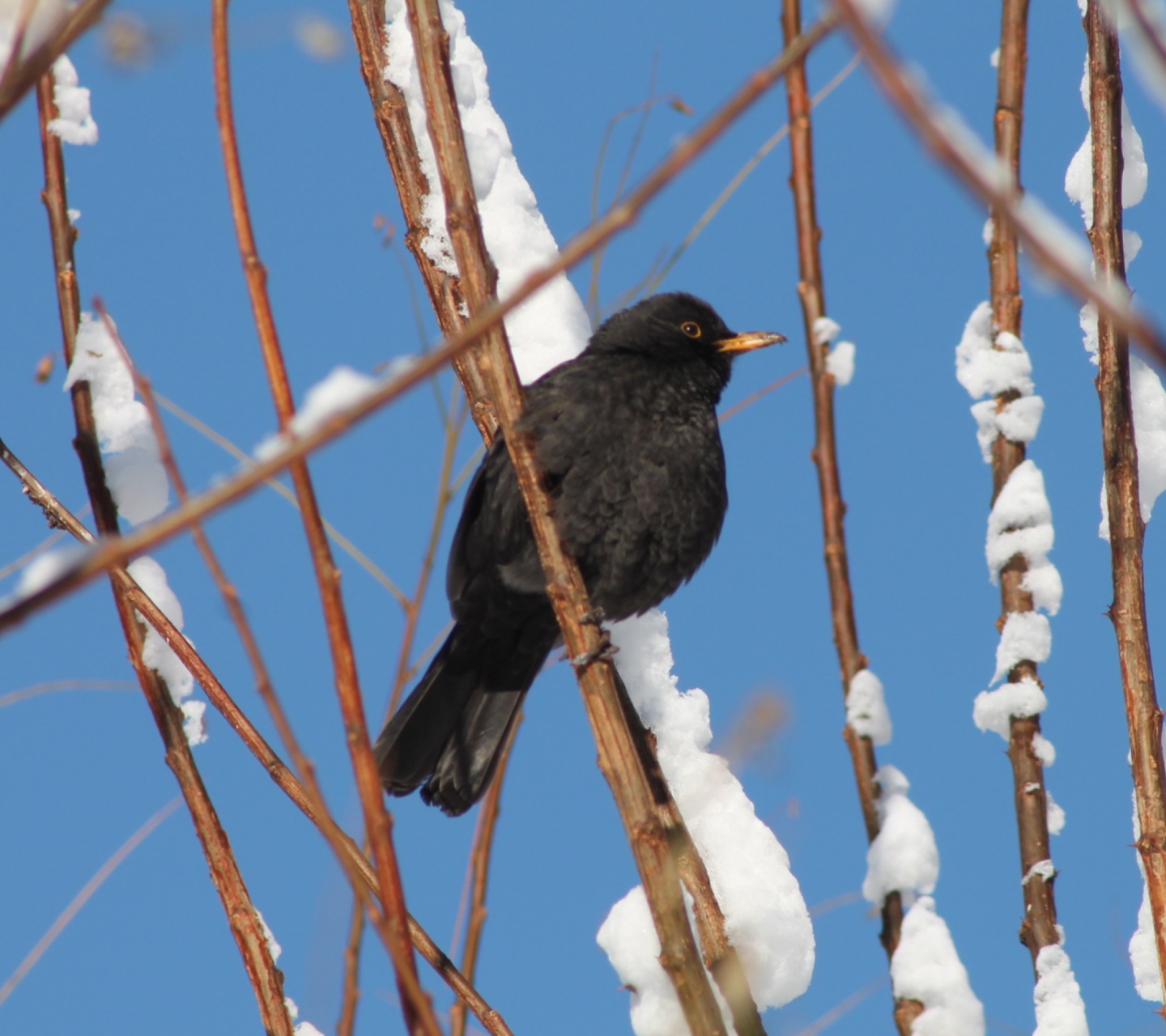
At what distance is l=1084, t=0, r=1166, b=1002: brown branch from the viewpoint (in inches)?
78.6

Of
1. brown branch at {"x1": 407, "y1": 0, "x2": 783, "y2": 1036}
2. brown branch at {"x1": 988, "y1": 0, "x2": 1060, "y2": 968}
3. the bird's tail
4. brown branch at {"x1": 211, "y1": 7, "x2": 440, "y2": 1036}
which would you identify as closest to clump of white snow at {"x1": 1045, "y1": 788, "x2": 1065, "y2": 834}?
brown branch at {"x1": 988, "y1": 0, "x2": 1060, "y2": 968}

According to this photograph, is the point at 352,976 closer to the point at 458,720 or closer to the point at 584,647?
the point at 584,647

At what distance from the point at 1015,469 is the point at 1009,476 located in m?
0.02

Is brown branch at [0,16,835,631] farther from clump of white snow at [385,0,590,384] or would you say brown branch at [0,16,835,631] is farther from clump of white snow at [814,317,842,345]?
clump of white snow at [385,0,590,384]

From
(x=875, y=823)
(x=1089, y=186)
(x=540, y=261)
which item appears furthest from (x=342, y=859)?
(x=540, y=261)

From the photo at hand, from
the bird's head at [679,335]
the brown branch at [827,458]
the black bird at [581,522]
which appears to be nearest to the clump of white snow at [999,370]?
the brown branch at [827,458]

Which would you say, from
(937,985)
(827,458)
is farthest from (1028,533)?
(937,985)

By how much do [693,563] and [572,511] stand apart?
23.0 inches

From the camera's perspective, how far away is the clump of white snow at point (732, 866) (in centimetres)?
234

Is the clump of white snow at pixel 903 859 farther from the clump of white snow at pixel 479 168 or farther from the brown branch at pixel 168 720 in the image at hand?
the clump of white snow at pixel 479 168

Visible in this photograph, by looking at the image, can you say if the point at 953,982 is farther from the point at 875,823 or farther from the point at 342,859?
the point at 342,859

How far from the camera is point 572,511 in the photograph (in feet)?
13.5

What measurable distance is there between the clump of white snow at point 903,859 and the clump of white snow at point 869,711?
0.39 feet

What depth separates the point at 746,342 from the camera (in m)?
4.88
